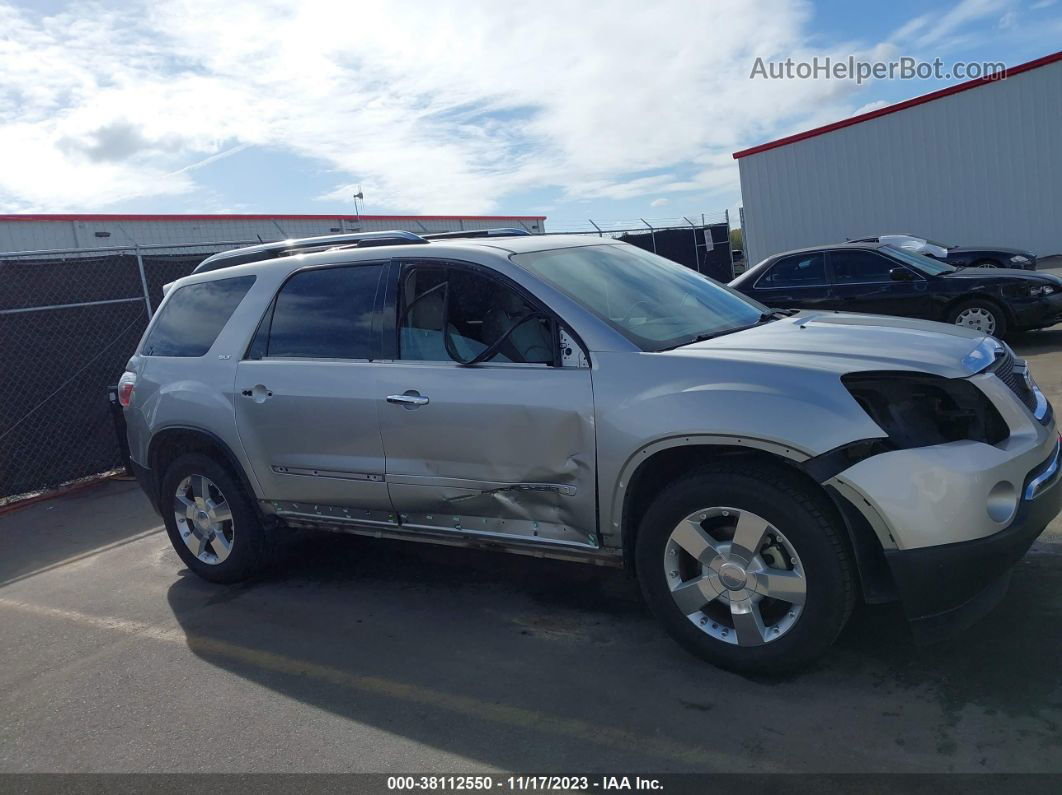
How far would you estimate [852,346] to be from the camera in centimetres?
361

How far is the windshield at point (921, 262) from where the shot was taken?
10.5m

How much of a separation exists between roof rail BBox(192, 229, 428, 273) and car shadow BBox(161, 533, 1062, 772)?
198cm

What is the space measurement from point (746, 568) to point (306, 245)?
328 cm

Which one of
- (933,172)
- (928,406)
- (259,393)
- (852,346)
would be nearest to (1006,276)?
(852,346)

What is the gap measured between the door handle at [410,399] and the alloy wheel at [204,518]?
1.59 m

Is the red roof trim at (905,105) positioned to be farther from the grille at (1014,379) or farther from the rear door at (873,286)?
the grille at (1014,379)

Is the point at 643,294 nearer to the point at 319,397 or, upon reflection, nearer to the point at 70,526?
the point at 319,397

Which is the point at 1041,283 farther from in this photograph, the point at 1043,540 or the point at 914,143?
the point at 914,143

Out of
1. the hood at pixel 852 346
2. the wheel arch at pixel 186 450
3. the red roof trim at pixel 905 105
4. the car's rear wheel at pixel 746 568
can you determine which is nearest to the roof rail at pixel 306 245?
the wheel arch at pixel 186 450

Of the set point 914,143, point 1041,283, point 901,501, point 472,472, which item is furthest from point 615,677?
point 914,143

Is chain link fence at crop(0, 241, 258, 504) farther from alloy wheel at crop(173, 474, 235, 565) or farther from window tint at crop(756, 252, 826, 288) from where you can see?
window tint at crop(756, 252, 826, 288)

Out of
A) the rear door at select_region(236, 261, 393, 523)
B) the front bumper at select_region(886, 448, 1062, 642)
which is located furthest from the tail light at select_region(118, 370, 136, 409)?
the front bumper at select_region(886, 448, 1062, 642)

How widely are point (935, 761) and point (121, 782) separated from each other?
2944 millimetres

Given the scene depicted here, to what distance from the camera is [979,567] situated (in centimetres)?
314
